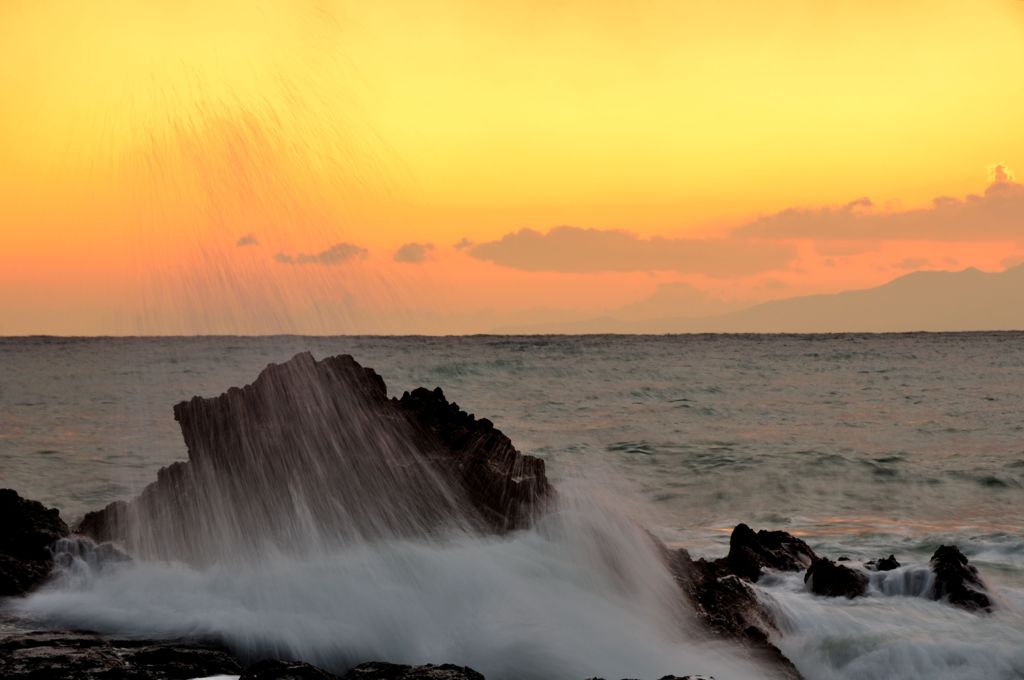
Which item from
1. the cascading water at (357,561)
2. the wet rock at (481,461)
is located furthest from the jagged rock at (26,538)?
the wet rock at (481,461)

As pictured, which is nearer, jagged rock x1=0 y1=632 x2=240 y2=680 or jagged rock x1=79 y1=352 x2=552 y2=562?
jagged rock x1=0 y1=632 x2=240 y2=680

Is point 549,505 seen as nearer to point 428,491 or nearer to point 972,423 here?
point 428,491

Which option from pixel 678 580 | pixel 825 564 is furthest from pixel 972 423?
pixel 678 580

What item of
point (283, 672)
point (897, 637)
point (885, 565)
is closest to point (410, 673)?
point (283, 672)

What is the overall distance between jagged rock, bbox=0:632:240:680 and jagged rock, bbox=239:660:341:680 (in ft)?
2.69

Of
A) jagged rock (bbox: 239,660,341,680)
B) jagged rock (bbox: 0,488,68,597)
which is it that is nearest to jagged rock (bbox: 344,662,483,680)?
jagged rock (bbox: 239,660,341,680)

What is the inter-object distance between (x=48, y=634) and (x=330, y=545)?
2069mm

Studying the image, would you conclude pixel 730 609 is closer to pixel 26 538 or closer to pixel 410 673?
pixel 410 673

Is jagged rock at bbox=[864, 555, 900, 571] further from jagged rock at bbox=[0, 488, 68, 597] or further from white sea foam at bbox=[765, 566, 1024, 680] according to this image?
jagged rock at bbox=[0, 488, 68, 597]

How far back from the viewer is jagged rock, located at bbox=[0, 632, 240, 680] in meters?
5.80

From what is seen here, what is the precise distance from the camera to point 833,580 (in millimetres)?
9992

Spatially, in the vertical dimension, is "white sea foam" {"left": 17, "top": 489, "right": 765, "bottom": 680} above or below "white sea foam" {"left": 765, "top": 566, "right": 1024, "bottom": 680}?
above

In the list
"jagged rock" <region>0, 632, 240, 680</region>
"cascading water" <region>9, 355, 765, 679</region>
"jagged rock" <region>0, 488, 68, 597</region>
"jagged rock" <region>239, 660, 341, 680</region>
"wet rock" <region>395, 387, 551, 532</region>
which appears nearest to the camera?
"jagged rock" <region>239, 660, 341, 680</region>

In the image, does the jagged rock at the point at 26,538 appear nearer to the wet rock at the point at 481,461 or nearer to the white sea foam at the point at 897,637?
the wet rock at the point at 481,461
